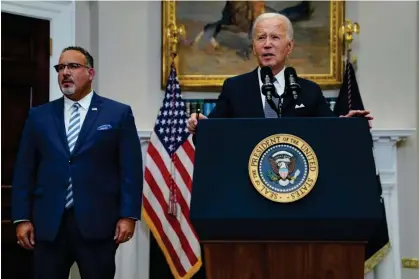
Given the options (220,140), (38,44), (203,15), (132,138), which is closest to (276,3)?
(203,15)

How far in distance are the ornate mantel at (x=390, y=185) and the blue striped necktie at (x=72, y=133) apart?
239cm

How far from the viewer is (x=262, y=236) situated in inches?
72.3

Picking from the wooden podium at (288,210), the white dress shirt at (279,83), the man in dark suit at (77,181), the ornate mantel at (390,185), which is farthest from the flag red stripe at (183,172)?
the wooden podium at (288,210)

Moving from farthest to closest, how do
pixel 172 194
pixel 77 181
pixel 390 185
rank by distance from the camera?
1. pixel 390 185
2. pixel 172 194
3. pixel 77 181

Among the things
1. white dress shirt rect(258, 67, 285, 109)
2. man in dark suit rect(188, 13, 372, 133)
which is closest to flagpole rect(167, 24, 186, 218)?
man in dark suit rect(188, 13, 372, 133)

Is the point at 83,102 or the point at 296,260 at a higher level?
the point at 83,102

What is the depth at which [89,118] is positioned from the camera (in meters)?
2.82

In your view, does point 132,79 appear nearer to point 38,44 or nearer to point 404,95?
point 38,44

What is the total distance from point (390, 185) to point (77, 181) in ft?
8.31

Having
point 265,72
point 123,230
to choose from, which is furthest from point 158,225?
point 265,72

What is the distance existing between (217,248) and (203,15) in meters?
3.16

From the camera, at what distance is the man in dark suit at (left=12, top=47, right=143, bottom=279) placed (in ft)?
8.80

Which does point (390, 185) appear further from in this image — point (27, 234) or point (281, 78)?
point (27, 234)

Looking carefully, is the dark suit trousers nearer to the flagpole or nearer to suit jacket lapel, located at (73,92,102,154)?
suit jacket lapel, located at (73,92,102,154)
